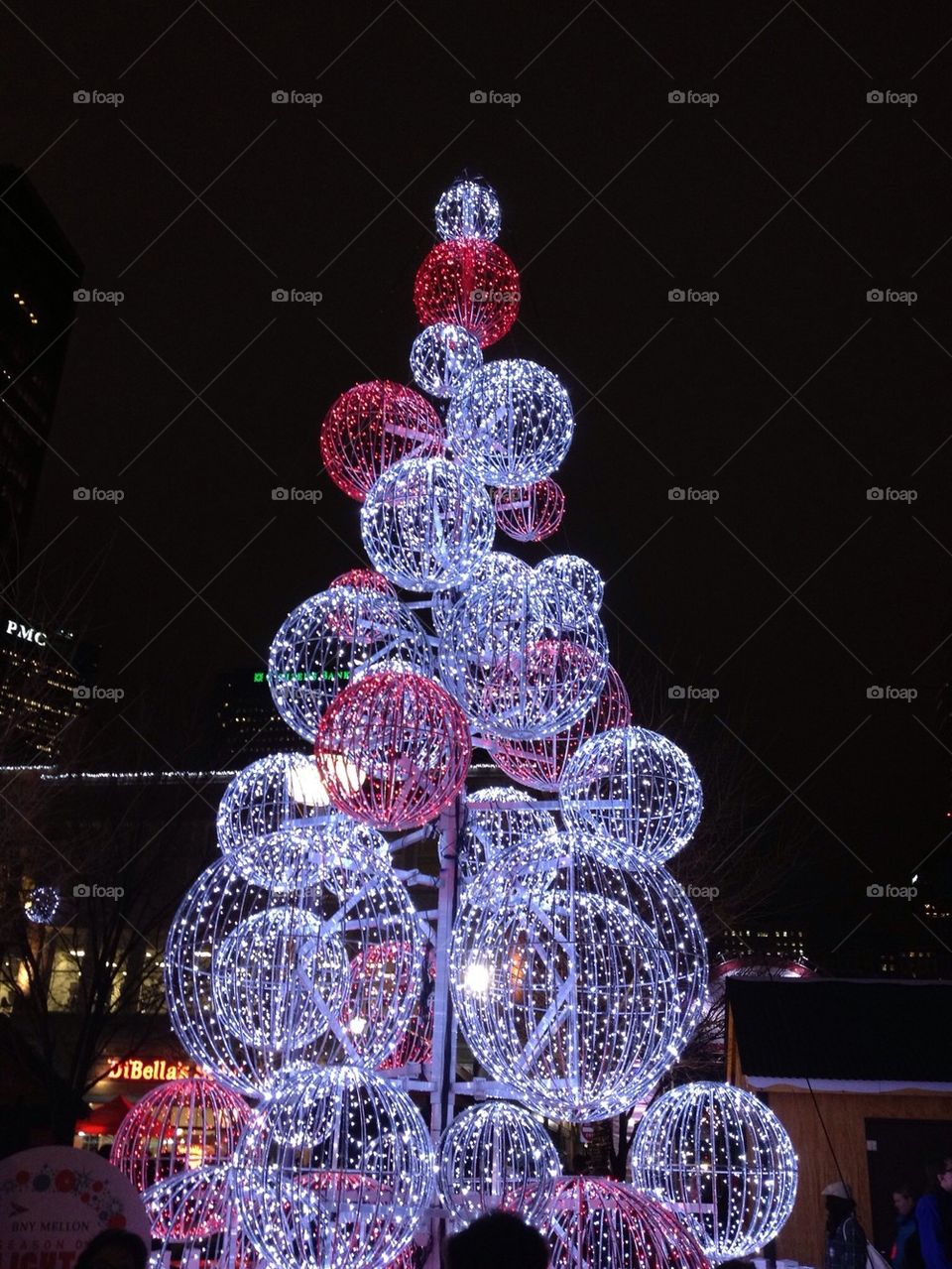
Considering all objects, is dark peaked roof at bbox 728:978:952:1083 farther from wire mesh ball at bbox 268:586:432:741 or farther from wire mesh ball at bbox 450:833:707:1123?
wire mesh ball at bbox 268:586:432:741

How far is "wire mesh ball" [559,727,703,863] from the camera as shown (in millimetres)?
5648

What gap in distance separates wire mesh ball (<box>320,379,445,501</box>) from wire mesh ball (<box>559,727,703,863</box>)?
6.87 ft

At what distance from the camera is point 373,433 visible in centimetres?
623

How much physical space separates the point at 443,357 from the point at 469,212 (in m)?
1.00

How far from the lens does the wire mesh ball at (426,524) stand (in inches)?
222

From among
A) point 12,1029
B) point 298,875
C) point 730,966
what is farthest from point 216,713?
point 298,875

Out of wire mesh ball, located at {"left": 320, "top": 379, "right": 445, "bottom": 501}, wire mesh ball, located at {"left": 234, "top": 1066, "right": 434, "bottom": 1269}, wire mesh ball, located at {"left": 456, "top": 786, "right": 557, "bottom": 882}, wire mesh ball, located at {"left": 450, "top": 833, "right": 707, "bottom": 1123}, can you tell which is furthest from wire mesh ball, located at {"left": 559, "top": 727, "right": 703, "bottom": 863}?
wire mesh ball, located at {"left": 320, "top": 379, "right": 445, "bottom": 501}

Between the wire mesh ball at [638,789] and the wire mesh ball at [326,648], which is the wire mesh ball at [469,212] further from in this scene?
the wire mesh ball at [638,789]

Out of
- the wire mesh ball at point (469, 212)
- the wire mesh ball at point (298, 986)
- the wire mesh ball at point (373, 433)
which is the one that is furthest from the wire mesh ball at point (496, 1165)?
the wire mesh ball at point (469, 212)

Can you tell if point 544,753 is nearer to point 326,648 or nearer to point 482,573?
point 482,573

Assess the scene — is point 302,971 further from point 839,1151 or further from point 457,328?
point 839,1151

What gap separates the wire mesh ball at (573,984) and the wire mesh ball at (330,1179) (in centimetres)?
52

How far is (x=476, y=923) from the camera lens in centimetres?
483

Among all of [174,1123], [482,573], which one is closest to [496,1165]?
[174,1123]
